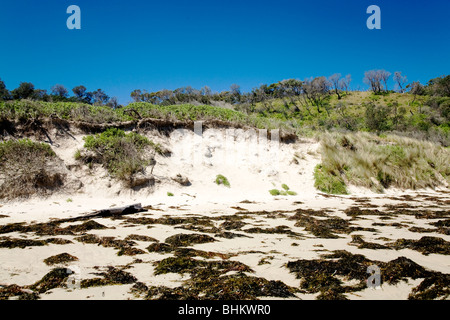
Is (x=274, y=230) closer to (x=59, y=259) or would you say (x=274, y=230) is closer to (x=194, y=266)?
(x=194, y=266)

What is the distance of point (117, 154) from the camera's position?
9.45 m

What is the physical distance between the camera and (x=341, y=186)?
1097cm

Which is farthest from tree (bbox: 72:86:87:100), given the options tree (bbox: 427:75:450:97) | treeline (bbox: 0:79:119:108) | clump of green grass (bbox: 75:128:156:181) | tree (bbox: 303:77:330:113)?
tree (bbox: 427:75:450:97)

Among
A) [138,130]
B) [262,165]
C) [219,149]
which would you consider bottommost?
[262,165]

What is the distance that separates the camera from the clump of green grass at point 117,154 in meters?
8.97

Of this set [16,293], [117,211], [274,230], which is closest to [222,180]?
[117,211]

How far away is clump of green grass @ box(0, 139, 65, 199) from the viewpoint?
7.29 metres

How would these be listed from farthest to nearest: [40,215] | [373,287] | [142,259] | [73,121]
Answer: [73,121] → [40,215] → [142,259] → [373,287]

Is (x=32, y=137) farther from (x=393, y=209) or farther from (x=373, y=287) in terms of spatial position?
(x=393, y=209)

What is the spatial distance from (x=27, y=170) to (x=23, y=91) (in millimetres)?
17323

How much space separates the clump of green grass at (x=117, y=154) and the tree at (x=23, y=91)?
49.9ft

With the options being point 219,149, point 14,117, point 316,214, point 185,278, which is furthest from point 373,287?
point 14,117
